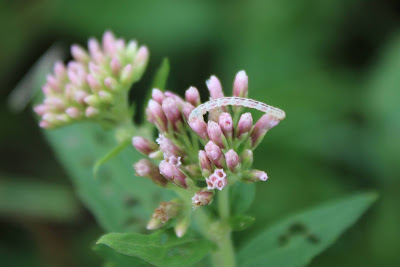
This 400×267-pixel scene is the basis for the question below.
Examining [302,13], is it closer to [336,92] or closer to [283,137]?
[336,92]

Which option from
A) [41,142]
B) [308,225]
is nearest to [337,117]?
[308,225]

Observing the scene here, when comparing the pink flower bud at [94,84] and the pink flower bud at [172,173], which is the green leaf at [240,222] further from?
the pink flower bud at [94,84]

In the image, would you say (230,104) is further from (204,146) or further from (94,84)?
(94,84)

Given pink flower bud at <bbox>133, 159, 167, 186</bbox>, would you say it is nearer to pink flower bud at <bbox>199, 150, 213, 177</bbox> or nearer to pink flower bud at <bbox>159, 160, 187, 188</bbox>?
pink flower bud at <bbox>159, 160, 187, 188</bbox>

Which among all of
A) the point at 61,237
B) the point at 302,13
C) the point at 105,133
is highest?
the point at 302,13

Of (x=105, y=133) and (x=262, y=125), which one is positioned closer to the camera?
(x=262, y=125)

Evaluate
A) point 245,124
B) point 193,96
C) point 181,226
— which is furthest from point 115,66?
point 181,226
